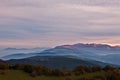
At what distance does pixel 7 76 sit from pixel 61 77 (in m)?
3.28

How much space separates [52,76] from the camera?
22.9 m

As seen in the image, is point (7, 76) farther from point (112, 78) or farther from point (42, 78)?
point (112, 78)

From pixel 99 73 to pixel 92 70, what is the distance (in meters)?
1.16

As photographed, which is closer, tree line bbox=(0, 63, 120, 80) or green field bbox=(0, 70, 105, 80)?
green field bbox=(0, 70, 105, 80)

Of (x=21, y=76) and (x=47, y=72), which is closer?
(x=21, y=76)

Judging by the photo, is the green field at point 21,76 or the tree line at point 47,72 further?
the tree line at point 47,72

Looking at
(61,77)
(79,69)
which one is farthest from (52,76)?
(79,69)

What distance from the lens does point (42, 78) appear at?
72.2ft

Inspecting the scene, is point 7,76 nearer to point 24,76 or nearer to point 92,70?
point 24,76

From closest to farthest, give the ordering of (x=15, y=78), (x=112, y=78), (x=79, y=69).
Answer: (x=15, y=78) → (x=112, y=78) → (x=79, y=69)

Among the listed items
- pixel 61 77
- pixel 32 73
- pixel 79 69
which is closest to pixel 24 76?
pixel 32 73

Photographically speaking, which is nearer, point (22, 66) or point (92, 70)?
point (22, 66)

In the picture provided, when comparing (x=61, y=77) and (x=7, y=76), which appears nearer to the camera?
(x=7, y=76)

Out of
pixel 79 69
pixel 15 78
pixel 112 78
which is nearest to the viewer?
pixel 15 78
